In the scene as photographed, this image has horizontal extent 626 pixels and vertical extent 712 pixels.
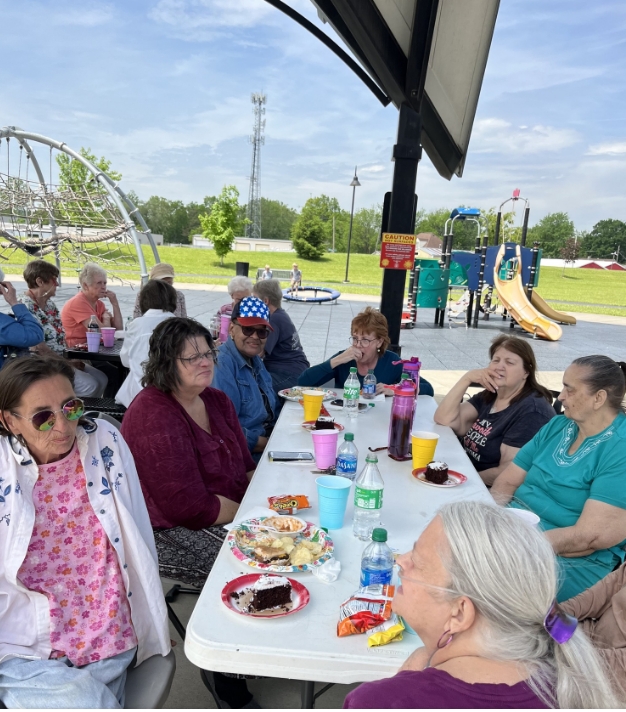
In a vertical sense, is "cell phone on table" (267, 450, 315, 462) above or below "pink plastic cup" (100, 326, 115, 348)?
below

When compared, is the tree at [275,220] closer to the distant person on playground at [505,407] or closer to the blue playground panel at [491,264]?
the blue playground panel at [491,264]

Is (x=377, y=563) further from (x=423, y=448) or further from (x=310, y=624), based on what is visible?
(x=423, y=448)

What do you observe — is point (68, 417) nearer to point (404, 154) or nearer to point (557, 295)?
point (404, 154)

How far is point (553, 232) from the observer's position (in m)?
74.1

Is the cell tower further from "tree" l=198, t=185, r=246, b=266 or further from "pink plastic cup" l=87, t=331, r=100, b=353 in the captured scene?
"pink plastic cup" l=87, t=331, r=100, b=353

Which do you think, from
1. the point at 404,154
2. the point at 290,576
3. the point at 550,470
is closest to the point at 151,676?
the point at 290,576

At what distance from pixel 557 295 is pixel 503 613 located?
106 feet

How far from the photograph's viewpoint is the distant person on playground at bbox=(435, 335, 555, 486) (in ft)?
9.66

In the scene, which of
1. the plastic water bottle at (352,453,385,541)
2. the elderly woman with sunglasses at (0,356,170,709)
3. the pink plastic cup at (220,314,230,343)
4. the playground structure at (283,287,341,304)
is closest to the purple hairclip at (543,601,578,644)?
the plastic water bottle at (352,453,385,541)

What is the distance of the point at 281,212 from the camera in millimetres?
83000

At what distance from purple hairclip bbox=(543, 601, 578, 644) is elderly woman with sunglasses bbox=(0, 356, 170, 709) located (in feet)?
4.08

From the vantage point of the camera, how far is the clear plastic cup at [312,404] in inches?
123

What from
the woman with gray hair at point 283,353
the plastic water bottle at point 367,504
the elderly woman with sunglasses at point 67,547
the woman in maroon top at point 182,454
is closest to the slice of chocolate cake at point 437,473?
the plastic water bottle at point 367,504

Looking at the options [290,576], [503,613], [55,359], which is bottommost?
[290,576]
